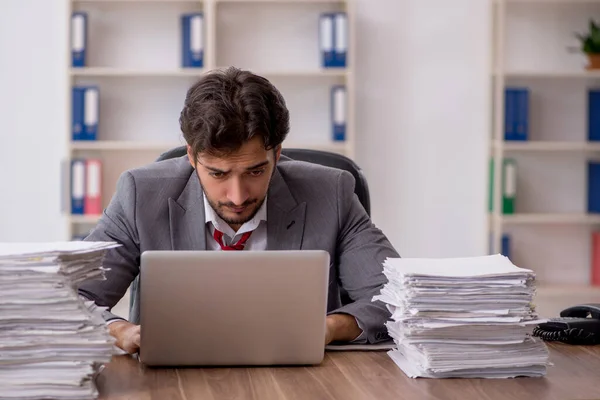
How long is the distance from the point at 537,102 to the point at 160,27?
2076 millimetres

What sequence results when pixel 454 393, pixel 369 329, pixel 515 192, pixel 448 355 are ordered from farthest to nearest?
pixel 515 192
pixel 369 329
pixel 448 355
pixel 454 393

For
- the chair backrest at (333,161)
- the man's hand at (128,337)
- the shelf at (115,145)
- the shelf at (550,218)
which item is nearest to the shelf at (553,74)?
the shelf at (550,218)

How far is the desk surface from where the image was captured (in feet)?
4.90

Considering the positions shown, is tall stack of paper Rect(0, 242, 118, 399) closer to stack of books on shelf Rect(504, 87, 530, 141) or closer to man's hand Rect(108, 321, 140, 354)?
man's hand Rect(108, 321, 140, 354)

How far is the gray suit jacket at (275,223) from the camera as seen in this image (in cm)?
215

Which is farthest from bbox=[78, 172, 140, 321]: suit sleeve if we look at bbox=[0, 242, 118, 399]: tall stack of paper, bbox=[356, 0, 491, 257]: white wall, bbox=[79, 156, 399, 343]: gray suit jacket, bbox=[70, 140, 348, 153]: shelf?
bbox=[356, 0, 491, 257]: white wall

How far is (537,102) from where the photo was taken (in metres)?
4.93

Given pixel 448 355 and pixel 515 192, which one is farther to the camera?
pixel 515 192

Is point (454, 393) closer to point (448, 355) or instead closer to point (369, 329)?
point (448, 355)

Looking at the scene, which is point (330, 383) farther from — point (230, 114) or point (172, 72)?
point (172, 72)

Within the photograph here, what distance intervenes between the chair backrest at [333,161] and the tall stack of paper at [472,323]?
0.90 m

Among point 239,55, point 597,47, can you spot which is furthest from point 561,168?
point 239,55

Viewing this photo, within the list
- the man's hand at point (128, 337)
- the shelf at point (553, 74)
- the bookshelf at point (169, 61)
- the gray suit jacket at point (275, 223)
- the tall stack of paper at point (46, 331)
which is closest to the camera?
the tall stack of paper at point (46, 331)

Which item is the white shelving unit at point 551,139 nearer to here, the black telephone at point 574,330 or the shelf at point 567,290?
the shelf at point 567,290
